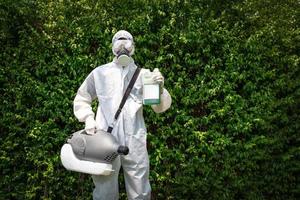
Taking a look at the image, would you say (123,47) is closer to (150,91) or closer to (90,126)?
(150,91)

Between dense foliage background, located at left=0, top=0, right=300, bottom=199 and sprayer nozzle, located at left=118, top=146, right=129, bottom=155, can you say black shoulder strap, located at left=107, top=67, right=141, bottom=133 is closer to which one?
sprayer nozzle, located at left=118, top=146, right=129, bottom=155

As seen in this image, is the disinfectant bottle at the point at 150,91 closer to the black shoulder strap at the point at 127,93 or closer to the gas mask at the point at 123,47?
the black shoulder strap at the point at 127,93

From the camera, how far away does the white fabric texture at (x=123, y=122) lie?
3.55 metres

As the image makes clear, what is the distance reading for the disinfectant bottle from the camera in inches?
137

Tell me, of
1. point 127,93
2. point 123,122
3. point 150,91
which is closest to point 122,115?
point 123,122

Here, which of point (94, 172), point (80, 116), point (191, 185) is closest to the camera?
point (94, 172)

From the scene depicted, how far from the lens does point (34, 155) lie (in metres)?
5.60

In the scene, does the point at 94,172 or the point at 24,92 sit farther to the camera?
the point at 24,92

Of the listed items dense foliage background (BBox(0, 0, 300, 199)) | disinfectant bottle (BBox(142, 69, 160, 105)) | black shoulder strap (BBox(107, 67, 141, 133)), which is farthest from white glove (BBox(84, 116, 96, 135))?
dense foliage background (BBox(0, 0, 300, 199))

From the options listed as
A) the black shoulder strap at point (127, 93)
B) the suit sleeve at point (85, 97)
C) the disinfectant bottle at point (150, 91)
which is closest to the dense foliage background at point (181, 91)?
the suit sleeve at point (85, 97)

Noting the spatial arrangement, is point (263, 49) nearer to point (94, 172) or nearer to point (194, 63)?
point (194, 63)

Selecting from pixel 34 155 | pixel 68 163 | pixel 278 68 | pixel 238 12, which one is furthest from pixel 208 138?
pixel 68 163

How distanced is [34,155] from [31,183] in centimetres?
33

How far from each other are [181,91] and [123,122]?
6.91ft
